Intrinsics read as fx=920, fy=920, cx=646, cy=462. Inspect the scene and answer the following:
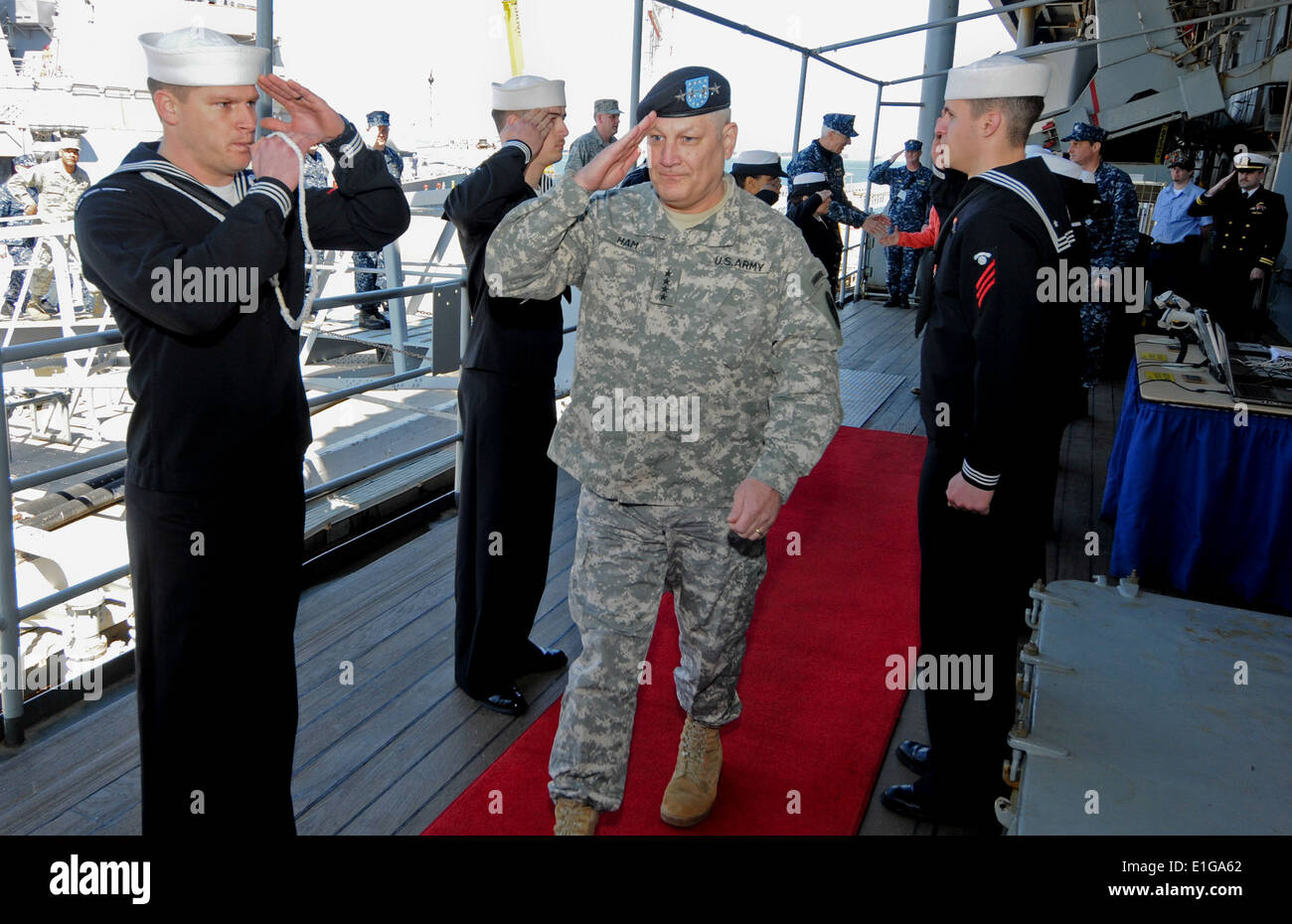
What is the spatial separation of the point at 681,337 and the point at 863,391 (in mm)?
5678

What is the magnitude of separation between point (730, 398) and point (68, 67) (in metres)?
39.5

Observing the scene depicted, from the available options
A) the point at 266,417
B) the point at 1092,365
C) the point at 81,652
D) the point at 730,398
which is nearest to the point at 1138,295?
the point at 1092,365

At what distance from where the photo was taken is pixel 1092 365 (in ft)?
24.1

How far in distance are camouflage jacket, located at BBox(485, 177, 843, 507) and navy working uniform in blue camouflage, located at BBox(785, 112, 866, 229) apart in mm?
5357

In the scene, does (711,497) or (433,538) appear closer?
(711,497)

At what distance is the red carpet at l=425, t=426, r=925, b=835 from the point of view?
2.43 m

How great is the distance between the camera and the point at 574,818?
2.12m

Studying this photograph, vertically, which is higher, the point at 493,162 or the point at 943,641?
the point at 493,162

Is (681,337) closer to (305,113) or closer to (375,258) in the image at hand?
(305,113)

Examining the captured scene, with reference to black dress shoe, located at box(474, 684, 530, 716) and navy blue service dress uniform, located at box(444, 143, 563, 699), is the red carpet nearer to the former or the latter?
black dress shoe, located at box(474, 684, 530, 716)

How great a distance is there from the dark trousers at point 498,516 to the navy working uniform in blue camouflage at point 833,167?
196 inches

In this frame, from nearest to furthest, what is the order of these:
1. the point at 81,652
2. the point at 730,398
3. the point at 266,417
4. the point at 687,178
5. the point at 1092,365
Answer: the point at 266,417 < the point at 687,178 < the point at 730,398 < the point at 81,652 < the point at 1092,365

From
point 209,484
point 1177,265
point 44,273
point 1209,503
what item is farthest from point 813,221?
point 44,273

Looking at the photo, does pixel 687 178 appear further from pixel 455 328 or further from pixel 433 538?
pixel 433 538
